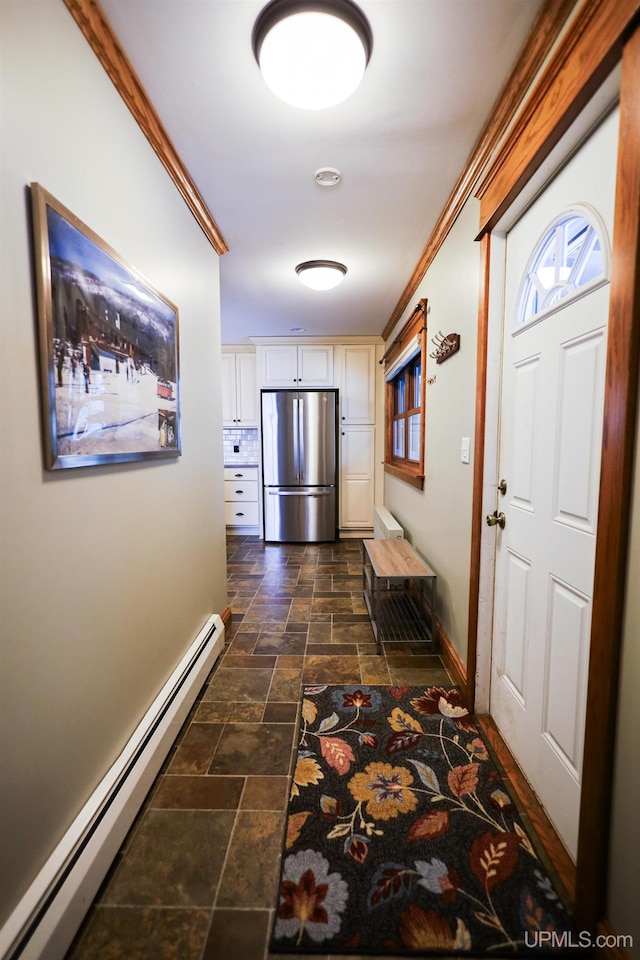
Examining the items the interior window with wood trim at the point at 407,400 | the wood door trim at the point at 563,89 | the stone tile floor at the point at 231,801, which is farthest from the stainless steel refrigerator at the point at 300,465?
the wood door trim at the point at 563,89

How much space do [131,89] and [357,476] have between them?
3.89 metres

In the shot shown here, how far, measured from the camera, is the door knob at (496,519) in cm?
155

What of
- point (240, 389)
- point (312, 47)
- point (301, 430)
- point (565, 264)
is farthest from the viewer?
point (240, 389)

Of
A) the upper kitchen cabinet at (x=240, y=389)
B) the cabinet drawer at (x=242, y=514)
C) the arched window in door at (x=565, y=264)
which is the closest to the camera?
the arched window in door at (x=565, y=264)

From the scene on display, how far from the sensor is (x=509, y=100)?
1.27 metres

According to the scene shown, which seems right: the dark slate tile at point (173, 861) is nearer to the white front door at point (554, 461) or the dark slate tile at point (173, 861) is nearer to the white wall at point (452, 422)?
Answer: the white front door at point (554, 461)

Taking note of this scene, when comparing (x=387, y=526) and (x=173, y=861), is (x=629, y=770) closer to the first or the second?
(x=173, y=861)

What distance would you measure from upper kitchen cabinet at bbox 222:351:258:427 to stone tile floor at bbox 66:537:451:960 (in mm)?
2791

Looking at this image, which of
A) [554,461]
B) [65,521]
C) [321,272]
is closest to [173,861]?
[65,521]

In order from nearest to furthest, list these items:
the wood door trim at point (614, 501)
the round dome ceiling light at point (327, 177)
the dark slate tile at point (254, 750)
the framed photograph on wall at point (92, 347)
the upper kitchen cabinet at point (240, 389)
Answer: the wood door trim at point (614, 501), the framed photograph on wall at point (92, 347), the dark slate tile at point (254, 750), the round dome ceiling light at point (327, 177), the upper kitchen cabinet at point (240, 389)

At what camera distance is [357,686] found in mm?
1940

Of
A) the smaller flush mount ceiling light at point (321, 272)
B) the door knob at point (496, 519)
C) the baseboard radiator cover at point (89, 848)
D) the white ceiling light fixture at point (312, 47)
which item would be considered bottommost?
the baseboard radiator cover at point (89, 848)

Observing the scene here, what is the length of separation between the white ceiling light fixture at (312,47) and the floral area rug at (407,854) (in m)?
2.28

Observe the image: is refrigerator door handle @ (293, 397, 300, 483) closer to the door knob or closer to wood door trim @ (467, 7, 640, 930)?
the door knob
